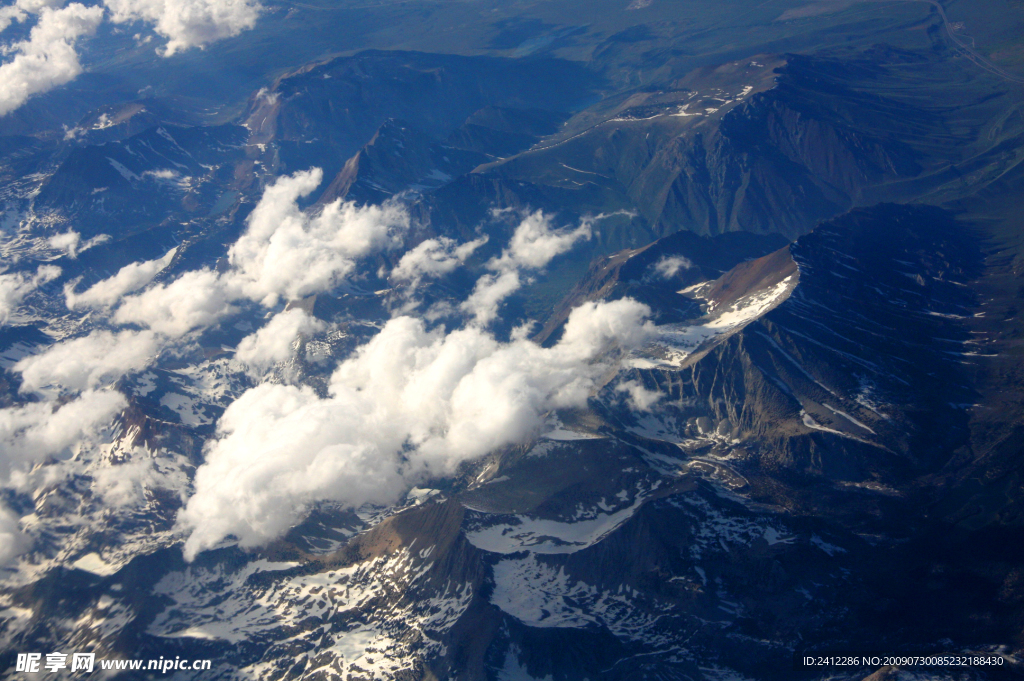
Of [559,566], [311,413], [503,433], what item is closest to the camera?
[559,566]

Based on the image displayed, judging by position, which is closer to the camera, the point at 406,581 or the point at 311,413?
the point at 406,581

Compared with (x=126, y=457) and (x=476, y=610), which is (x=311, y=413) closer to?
(x=126, y=457)

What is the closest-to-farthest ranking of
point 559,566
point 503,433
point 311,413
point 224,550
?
point 559,566 → point 224,550 → point 503,433 → point 311,413

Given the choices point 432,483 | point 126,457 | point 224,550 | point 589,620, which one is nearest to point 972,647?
point 589,620

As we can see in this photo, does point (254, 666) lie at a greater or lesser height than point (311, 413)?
lesser

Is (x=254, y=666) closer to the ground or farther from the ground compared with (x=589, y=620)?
closer to the ground

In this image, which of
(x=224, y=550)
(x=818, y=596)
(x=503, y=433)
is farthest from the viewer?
(x=503, y=433)

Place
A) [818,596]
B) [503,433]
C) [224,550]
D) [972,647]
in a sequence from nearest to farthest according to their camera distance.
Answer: [972,647], [818,596], [224,550], [503,433]

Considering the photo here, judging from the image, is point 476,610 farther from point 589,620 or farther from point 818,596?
point 818,596

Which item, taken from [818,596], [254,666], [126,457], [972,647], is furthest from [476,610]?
[126,457]
